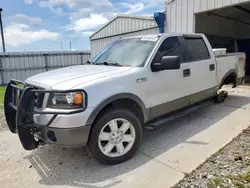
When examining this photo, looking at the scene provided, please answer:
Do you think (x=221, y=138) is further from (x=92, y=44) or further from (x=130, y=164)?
(x=92, y=44)

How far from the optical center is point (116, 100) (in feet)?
10.3

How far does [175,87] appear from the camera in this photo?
3.90m

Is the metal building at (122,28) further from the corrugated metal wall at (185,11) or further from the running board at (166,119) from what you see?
the running board at (166,119)

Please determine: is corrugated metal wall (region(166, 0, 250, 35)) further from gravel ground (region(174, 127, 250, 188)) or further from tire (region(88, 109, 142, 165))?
tire (region(88, 109, 142, 165))

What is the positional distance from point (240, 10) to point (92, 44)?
9.97 m

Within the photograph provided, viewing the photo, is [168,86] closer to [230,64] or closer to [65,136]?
[65,136]

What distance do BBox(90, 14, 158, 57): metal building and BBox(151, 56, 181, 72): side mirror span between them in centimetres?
708

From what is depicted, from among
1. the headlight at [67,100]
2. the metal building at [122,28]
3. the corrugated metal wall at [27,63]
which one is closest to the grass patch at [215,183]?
the headlight at [67,100]

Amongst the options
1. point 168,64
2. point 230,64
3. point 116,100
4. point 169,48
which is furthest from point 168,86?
point 230,64

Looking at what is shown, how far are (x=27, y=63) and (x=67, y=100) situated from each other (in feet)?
51.7

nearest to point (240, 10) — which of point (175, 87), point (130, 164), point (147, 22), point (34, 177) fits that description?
point (147, 22)

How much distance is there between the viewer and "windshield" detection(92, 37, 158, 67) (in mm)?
3605

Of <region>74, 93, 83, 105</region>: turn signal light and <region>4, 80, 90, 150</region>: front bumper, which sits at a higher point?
<region>74, 93, 83, 105</region>: turn signal light

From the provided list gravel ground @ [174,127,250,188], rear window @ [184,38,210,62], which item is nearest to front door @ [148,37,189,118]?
rear window @ [184,38,210,62]
